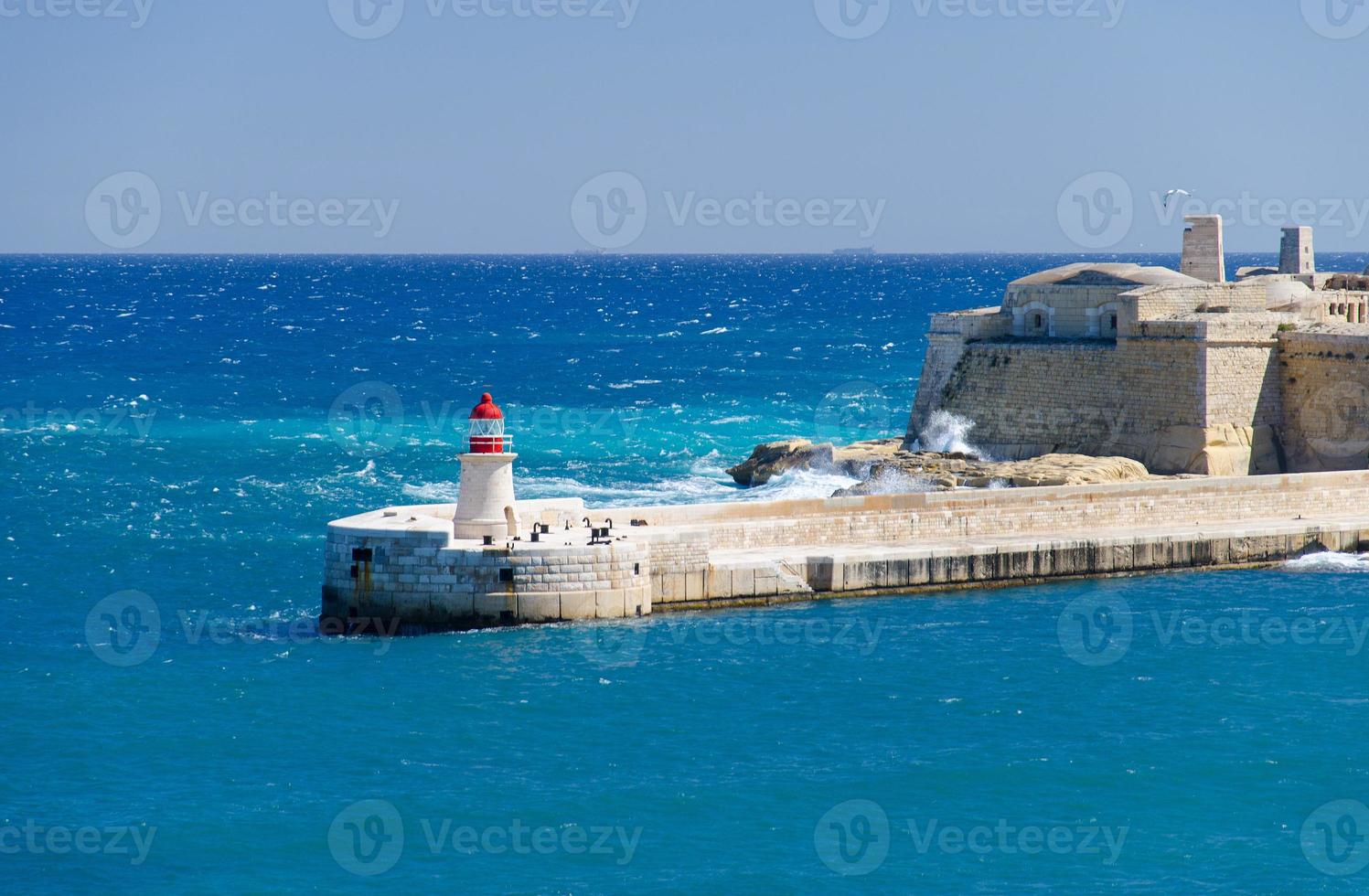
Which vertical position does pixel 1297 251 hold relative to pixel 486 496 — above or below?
above

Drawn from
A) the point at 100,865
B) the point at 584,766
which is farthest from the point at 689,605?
the point at 100,865

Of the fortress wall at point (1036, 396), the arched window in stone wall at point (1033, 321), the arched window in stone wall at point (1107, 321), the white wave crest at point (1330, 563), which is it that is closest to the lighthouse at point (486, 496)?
the white wave crest at point (1330, 563)

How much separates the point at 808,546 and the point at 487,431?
16.7ft

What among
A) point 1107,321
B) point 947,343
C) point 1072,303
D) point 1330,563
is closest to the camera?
point 1330,563

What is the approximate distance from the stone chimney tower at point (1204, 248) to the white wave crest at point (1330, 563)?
35.3 feet

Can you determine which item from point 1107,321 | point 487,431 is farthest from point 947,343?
point 487,431

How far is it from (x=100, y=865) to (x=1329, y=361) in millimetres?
24567

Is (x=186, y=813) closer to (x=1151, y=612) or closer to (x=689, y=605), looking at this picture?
(x=689, y=605)

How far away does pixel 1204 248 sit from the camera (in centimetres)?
3831

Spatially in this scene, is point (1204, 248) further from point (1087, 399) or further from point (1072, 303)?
point (1087, 399)

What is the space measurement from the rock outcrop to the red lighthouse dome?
9.50m

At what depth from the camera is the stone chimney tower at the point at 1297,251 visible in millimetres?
43094

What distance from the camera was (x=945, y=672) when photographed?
73.7 ft

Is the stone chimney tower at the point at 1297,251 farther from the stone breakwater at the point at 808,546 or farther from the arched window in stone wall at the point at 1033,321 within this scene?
the stone breakwater at the point at 808,546
